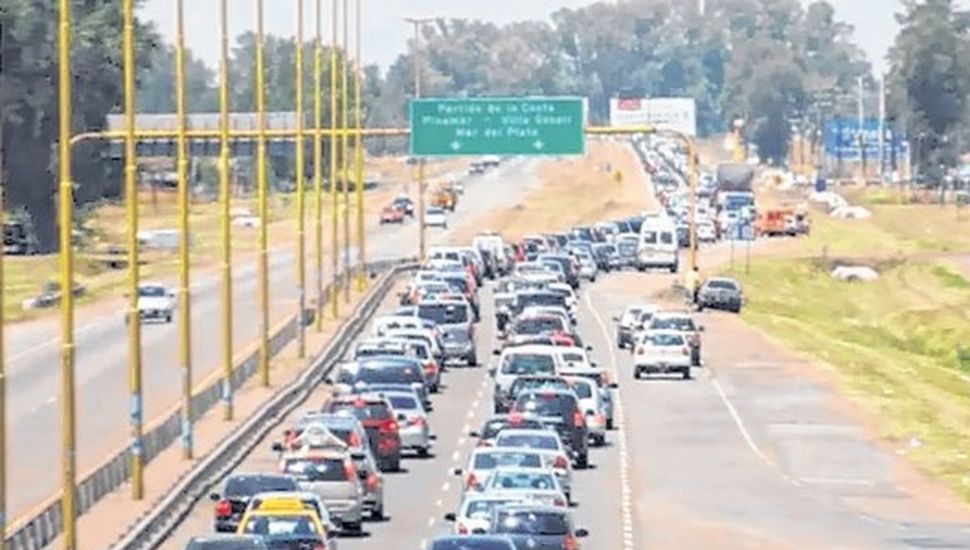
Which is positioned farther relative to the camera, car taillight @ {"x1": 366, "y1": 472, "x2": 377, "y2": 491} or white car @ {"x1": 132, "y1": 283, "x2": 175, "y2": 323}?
white car @ {"x1": 132, "y1": 283, "x2": 175, "y2": 323}

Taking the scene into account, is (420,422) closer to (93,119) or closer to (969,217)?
(93,119)

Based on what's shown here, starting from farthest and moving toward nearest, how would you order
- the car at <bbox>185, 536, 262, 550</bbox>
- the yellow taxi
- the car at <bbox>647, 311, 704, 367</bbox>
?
the car at <bbox>647, 311, 704, 367</bbox> → the yellow taxi → the car at <bbox>185, 536, 262, 550</bbox>

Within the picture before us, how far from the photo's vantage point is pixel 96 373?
7881 cm

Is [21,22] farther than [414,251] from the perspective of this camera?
No

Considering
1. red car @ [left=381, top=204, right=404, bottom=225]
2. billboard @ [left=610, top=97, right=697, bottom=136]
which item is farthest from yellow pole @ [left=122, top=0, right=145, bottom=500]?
red car @ [left=381, top=204, right=404, bottom=225]

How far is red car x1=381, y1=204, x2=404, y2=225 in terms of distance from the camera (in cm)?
18200

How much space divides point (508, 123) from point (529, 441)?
2100 inches

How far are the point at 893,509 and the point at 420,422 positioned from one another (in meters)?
9.97

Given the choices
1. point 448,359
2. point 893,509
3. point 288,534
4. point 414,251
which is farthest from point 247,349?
point 414,251

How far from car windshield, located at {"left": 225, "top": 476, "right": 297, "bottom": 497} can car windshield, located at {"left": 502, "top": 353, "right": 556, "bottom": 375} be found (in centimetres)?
2491

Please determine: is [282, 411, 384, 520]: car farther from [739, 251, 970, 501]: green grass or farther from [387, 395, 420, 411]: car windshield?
[739, 251, 970, 501]: green grass

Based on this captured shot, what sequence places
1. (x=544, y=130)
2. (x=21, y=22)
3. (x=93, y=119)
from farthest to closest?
(x=93, y=119) → (x=21, y=22) → (x=544, y=130)

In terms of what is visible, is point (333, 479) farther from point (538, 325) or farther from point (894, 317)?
point (894, 317)

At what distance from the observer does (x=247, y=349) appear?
276ft
